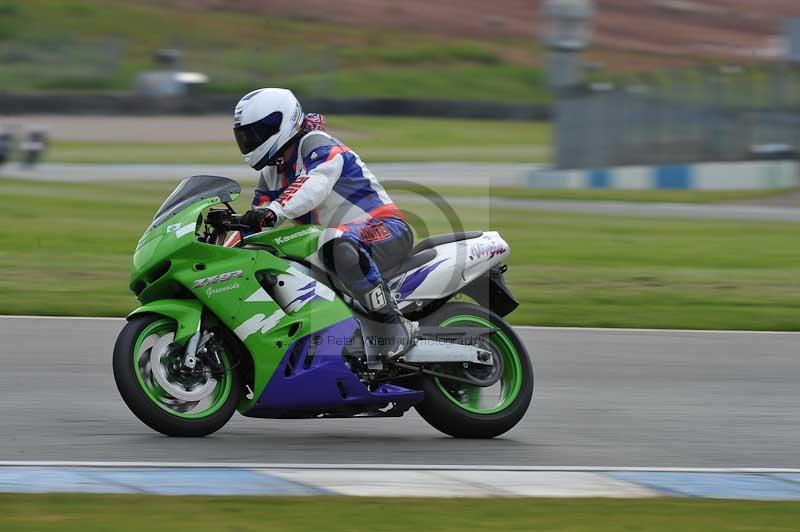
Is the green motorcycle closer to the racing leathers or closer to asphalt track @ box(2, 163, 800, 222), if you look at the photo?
the racing leathers

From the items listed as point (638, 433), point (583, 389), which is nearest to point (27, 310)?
point (583, 389)

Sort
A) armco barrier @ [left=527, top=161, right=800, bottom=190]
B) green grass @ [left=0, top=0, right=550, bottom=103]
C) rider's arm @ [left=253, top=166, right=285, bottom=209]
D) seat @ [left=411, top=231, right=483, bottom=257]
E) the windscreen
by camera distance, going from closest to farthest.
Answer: the windscreen < rider's arm @ [left=253, top=166, right=285, bottom=209] < seat @ [left=411, top=231, right=483, bottom=257] < armco barrier @ [left=527, top=161, right=800, bottom=190] < green grass @ [left=0, top=0, right=550, bottom=103]

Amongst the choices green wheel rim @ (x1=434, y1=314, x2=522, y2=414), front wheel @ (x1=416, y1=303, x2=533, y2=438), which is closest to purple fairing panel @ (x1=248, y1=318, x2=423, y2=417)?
front wheel @ (x1=416, y1=303, x2=533, y2=438)

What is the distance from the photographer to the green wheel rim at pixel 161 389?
6.32 m

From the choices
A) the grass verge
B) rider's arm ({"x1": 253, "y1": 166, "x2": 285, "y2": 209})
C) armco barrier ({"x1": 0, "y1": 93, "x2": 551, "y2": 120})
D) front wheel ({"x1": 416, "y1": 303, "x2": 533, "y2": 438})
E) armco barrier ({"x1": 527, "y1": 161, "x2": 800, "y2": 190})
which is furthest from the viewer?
armco barrier ({"x1": 0, "y1": 93, "x2": 551, "y2": 120})

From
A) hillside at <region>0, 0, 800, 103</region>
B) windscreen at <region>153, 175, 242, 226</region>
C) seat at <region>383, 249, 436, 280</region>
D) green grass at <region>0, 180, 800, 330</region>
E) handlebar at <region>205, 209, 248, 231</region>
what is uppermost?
windscreen at <region>153, 175, 242, 226</region>

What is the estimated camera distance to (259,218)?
6.37 metres

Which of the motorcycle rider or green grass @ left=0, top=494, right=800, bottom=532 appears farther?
the motorcycle rider

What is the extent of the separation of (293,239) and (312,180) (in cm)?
32

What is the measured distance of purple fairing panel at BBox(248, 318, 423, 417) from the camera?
6512 mm

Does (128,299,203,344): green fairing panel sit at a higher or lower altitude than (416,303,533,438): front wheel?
higher

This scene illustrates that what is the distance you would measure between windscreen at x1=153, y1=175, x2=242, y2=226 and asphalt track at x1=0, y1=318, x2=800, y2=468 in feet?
3.54

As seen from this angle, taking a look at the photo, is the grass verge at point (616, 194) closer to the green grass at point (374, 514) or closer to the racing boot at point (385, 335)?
the racing boot at point (385, 335)

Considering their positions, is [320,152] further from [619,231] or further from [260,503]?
[619,231]
